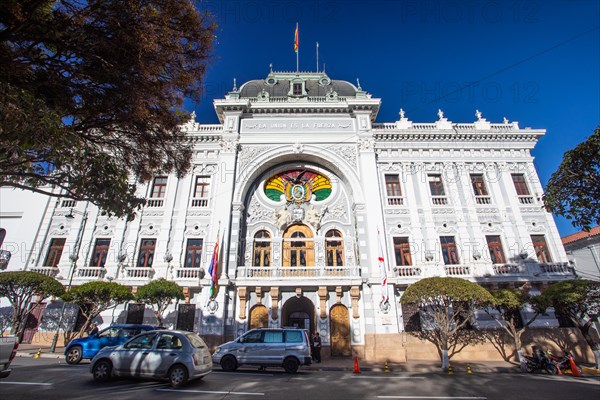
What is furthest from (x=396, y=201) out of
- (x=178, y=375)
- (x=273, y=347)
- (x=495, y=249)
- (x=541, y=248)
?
(x=178, y=375)

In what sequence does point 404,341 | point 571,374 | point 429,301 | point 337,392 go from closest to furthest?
point 337,392, point 571,374, point 429,301, point 404,341

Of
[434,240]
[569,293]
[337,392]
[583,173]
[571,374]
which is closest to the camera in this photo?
[337,392]

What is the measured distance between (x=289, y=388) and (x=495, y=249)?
17191mm

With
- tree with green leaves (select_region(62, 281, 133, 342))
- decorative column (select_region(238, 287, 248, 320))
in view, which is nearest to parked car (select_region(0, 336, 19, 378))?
tree with green leaves (select_region(62, 281, 133, 342))

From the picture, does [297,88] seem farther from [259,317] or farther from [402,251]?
[259,317]

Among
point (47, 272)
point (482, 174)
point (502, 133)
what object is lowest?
point (47, 272)

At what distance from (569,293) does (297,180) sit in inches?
635

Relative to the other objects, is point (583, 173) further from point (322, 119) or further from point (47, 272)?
point (47, 272)

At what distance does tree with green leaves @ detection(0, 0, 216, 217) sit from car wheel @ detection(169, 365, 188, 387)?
4471 millimetres

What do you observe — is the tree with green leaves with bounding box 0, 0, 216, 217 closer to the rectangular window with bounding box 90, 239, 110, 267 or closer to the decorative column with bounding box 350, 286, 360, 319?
the rectangular window with bounding box 90, 239, 110, 267

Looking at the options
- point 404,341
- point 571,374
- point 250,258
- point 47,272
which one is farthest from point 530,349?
point 47,272

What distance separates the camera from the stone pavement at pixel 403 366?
13.7 m

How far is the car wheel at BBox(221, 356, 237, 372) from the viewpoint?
1231 centimetres

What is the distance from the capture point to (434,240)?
64.4 ft
